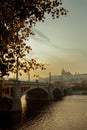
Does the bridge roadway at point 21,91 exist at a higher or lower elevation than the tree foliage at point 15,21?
lower

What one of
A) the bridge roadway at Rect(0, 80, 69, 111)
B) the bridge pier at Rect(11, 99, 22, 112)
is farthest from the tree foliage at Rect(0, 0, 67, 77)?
the bridge pier at Rect(11, 99, 22, 112)

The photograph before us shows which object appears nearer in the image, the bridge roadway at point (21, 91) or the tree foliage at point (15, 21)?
the tree foliage at point (15, 21)

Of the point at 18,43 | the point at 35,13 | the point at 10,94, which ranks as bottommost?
the point at 10,94

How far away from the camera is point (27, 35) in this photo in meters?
13.6

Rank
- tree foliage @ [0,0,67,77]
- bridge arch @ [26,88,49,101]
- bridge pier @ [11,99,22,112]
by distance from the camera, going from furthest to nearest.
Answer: bridge arch @ [26,88,49,101] → bridge pier @ [11,99,22,112] → tree foliage @ [0,0,67,77]

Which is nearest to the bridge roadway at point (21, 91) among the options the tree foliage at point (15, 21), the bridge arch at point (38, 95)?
the bridge arch at point (38, 95)

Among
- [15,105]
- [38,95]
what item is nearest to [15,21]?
[15,105]

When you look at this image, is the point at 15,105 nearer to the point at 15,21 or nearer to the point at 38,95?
the point at 38,95

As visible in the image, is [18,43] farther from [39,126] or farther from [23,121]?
[23,121]

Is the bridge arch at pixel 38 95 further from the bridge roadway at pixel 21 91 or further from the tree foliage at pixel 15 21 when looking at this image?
the tree foliage at pixel 15 21

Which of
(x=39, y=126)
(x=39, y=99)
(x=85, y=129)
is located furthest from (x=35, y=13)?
(x=39, y=99)

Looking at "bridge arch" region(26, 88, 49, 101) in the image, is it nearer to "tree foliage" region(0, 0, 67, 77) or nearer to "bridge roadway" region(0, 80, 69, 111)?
"bridge roadway" region(0, 80, 69, 111)

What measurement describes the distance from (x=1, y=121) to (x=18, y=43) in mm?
45621

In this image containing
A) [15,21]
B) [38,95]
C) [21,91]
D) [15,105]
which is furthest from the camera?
[38,95]
